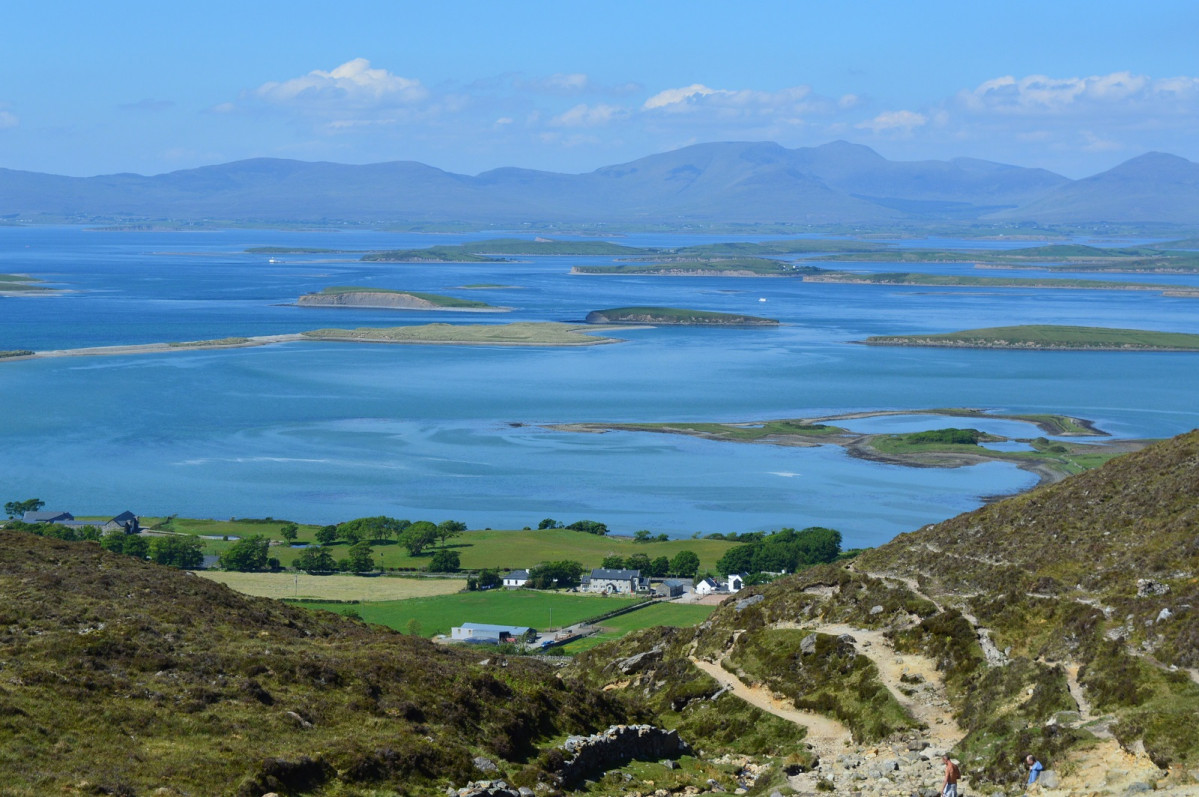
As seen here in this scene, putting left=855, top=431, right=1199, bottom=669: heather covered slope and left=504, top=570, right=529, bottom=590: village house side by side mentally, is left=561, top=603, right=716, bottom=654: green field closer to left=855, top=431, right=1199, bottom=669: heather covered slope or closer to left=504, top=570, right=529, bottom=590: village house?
left=504, top=570, right=529, bottom=590: village house

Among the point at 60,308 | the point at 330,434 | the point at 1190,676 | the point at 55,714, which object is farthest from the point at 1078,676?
the point at 60,308

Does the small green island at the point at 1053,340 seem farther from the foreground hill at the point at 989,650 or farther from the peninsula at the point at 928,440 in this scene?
the foreground hill at the point at 989,650

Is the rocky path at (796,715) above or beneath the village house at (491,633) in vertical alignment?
above

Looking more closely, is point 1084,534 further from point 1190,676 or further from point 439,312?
point 439,312

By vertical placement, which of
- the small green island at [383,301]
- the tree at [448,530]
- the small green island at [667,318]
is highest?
the small green island at [383,301]

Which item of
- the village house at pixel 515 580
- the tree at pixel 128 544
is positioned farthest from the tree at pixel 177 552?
the village house at pixel 515 580

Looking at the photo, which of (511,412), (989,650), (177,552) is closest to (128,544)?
(177,552)
